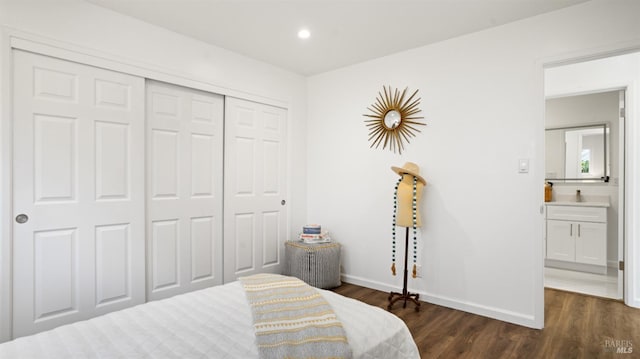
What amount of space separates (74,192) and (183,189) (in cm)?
84

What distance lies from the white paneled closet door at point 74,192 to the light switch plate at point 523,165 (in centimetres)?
306

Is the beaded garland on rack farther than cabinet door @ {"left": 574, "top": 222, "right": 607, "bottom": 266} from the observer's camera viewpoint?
No

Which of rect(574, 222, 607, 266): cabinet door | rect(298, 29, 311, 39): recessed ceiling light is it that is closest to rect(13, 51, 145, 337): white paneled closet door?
rect(298, 29, 311, 39): recessed ceiling light

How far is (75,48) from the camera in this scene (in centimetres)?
251

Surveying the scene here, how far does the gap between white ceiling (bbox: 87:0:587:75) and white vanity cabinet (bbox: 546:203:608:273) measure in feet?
9.62

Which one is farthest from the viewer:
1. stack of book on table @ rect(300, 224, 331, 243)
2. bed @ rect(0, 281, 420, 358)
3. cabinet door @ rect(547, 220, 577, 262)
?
cabinet door @ rect(547, 220, 577, 262)

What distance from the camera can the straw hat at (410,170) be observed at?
10.1 ft

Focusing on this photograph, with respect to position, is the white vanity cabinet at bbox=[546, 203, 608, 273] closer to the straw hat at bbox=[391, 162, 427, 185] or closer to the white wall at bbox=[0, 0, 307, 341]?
the straw hat at bbox=[391, 162, 427, 185]

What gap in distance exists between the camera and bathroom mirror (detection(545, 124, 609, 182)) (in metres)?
4.63

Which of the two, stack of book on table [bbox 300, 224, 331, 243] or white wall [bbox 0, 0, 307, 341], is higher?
white wall [bbox 0, 0, 307, 341]

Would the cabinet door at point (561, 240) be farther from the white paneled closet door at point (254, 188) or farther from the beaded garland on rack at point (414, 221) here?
the white paneled closet door at point (254, 188)

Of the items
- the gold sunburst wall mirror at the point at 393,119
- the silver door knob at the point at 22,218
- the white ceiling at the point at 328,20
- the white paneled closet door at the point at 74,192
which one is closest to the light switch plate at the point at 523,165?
the gold sunburst wall mirror at the point at 393,119


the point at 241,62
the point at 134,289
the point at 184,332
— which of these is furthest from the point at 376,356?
the point at 241,62

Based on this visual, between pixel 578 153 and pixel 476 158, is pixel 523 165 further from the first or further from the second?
pixel 578 153
